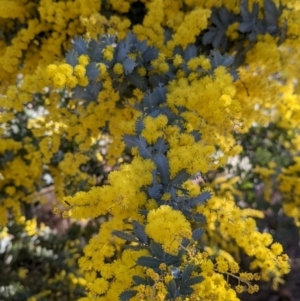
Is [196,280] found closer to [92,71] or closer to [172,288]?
[172,288]

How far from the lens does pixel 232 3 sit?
1995mm

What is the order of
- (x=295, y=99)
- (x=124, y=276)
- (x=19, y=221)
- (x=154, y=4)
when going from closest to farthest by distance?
(x=124, y=276) < (x=154, y=4) < (x=295, y=99) < (x=19, y=221)

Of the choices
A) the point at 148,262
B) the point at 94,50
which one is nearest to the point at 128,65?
the point at 94,50

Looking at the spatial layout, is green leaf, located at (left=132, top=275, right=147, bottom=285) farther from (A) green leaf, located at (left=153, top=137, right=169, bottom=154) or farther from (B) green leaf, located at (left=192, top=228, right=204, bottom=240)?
(A) green leaf, located at (left=153, top=137, right=169, bottom=154)

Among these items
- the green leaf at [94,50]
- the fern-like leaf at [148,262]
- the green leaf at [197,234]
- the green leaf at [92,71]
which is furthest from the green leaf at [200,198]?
the green leaf at [94,50]

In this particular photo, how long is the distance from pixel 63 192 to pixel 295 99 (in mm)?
1360

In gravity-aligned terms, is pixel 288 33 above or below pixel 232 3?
below

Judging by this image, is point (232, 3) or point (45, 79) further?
point (232, 3)

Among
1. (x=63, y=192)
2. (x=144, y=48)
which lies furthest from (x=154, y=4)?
(x=63, y=192)

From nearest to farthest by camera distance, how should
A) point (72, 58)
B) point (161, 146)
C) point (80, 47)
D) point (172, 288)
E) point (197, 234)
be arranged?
point (172, 288) → point (197, 234) → point (161, 146) → point (72, 58) → point (80, 47)

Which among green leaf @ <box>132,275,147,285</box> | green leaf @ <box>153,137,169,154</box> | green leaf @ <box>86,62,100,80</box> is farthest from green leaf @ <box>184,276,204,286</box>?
green leaf @ <box>86,62,100,80</box>

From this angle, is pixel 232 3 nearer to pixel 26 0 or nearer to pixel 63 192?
pixel 26 0

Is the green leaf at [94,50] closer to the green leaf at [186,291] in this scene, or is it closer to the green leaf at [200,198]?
the green leaf at [200,198]

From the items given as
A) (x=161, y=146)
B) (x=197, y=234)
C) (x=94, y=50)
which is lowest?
(x=197, y=234)
